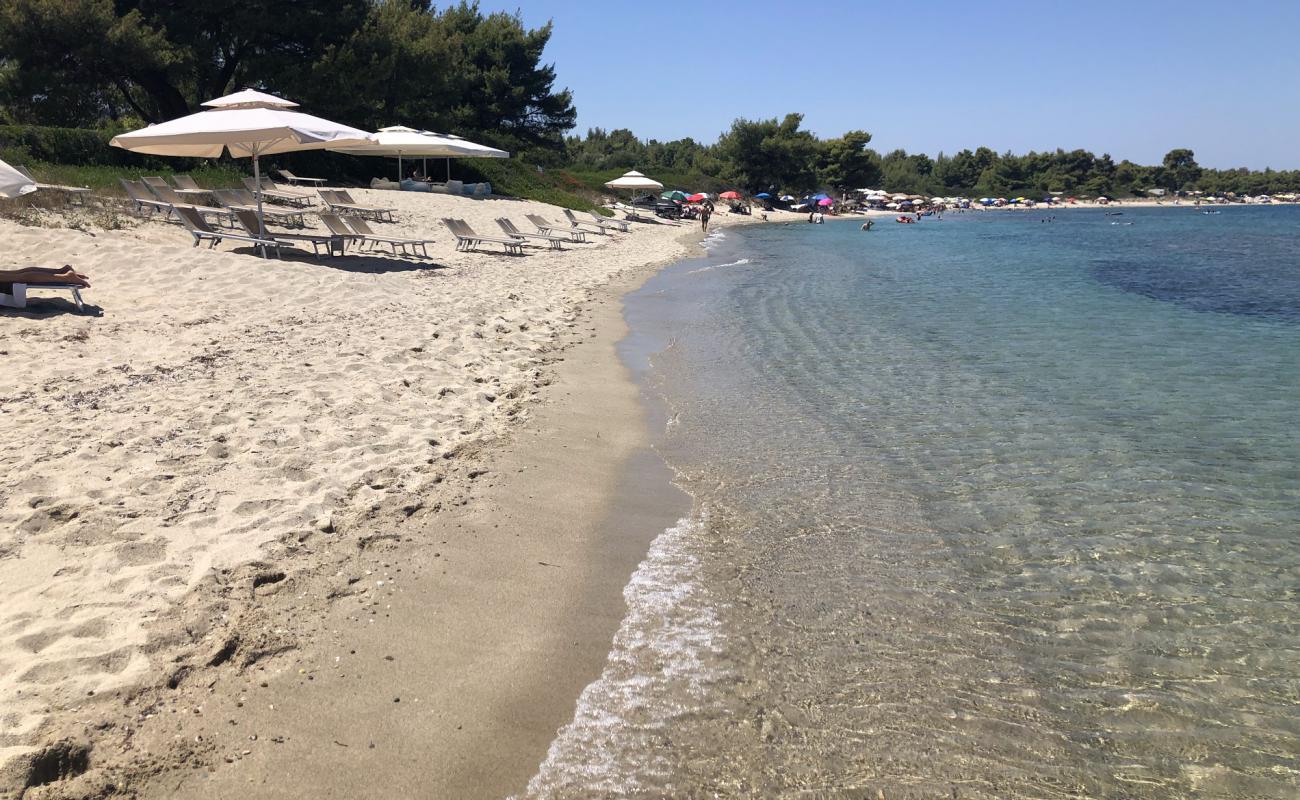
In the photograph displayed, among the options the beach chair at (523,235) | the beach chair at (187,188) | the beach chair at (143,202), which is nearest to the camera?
A: the beach chair at (143,202)

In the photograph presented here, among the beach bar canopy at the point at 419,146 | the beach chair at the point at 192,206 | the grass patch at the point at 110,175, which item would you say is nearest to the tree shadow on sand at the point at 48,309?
the beach chair at the point at 192,206

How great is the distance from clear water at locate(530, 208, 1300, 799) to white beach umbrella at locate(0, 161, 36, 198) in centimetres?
574

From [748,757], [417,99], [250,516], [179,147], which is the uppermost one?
[417,99]

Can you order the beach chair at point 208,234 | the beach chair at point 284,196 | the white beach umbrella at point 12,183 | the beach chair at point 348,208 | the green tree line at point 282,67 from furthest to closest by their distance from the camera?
the green tree line at point 282,67, the beach chair at point 284,196, the beach chair at point 348,208, the beach chair at point 208,234, the white beach umbrella at point 12,183

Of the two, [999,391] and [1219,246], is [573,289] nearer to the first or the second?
[999,391]

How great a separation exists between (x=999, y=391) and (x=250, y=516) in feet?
23.0

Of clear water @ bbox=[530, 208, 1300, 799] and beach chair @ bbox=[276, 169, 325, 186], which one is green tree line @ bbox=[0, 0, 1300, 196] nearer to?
beach chair @ bbox=[276, 169, 325, 186]

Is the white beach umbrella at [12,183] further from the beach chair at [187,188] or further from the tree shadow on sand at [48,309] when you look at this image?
the beach chair at [187,188]

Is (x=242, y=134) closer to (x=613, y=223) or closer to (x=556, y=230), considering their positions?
(x=556, y=230)

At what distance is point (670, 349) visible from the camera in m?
9.79

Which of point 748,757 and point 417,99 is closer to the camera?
point 748,757

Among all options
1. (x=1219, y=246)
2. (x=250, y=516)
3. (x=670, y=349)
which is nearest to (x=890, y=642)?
(x=250, y=516)

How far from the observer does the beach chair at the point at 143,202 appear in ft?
44.0

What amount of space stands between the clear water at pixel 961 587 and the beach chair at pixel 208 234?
6.34 m
